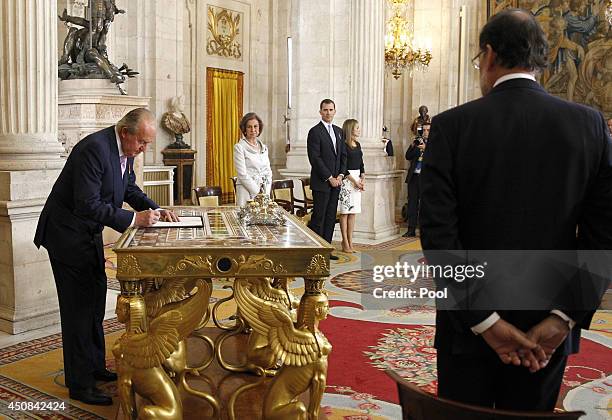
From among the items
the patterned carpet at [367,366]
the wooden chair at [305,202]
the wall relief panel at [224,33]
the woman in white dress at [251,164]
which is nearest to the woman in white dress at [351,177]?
the wooden chair at [305,202]

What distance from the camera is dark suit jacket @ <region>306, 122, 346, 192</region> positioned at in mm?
8133

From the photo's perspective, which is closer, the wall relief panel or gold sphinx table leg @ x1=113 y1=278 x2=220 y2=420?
gold sphinx table leg @ x1=113 y1=278 x2=220 y2=420

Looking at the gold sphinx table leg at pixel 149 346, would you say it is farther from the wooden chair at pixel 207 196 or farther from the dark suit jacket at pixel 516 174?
the wooden chair at pixel 207 196

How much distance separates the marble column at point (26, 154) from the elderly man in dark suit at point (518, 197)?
13.0 feet

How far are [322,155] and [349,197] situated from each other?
2.54 ft

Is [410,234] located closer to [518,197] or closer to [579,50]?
[579,50]

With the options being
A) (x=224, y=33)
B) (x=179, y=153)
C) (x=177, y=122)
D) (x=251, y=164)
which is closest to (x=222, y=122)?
(x=224, y=33)

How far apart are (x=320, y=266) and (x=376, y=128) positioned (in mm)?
7371

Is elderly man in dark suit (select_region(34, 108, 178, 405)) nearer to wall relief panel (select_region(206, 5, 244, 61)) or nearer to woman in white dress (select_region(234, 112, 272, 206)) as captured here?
woman in white dress (select_region(234, 112, 272, 206))

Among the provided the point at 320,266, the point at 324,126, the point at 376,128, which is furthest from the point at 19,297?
the point at 376,128

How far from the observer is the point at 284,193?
912 cm

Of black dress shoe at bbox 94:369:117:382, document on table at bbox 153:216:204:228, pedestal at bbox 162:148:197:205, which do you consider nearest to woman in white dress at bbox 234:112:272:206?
document on table at bbox 153:216:204:228

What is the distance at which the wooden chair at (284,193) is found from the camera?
874cm

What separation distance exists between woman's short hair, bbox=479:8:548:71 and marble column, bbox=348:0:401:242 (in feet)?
26.3
